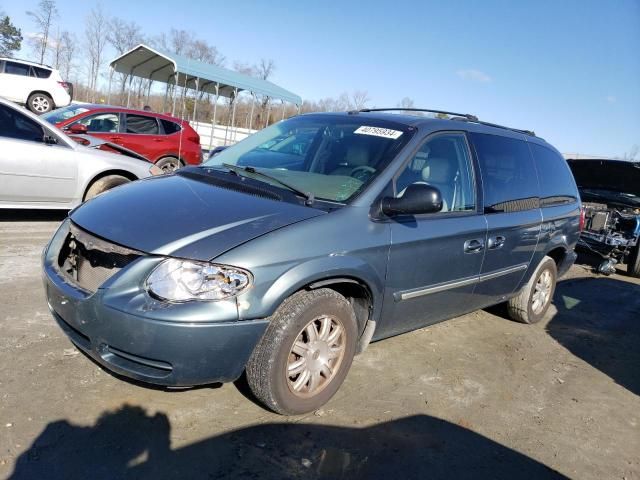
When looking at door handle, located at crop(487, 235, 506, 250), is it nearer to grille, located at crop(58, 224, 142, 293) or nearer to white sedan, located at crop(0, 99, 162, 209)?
grille, located at crop(58, 224, 142, 293)

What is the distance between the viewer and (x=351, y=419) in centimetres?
299

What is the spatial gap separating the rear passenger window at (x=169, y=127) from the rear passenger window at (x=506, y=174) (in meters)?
8.68

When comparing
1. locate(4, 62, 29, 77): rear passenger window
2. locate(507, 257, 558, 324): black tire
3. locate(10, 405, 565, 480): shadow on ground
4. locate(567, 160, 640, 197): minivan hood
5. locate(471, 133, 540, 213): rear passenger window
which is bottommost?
locate(10, 405, 565, 480): shadow on ground

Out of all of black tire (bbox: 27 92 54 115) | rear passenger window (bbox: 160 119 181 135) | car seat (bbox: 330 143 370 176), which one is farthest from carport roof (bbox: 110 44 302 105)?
car seat (bbox: 330 143 370 176)

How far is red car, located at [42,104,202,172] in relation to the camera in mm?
9906

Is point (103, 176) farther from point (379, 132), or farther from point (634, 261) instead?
point (634, 261)

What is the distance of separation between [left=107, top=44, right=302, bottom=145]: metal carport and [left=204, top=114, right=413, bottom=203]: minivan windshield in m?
14.1

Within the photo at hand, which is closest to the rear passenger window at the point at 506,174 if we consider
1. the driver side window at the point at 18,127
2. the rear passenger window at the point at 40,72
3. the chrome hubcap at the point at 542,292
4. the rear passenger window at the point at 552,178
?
the rear passenger window at the point at 552,178

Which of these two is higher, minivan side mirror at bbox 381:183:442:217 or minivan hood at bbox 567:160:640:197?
minivan hood at bbox 567:160:640:197

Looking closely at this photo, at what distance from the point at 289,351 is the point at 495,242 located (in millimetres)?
2094

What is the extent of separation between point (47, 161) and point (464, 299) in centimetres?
524

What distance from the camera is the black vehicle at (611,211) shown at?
8039 mm

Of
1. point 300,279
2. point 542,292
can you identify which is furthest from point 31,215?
point 542,292

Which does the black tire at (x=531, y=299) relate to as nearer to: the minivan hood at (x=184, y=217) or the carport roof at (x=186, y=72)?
the minivan hood at (x=184, y=217)
